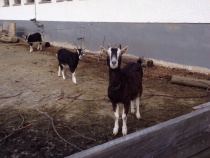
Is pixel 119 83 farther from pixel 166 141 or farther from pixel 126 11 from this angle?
pixel 126 11

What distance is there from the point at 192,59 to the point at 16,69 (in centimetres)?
745

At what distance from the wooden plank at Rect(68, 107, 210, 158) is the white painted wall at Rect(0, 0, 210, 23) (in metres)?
6.97

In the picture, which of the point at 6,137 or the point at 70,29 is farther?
the point at 70,29

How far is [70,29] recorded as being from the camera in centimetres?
1669

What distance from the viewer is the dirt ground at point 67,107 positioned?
15.8 feet

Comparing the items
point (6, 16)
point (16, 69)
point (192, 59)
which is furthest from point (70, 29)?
point (6, 16)

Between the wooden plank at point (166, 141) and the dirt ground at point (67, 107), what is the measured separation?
179cm

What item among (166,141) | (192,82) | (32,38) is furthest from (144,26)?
(166,141)

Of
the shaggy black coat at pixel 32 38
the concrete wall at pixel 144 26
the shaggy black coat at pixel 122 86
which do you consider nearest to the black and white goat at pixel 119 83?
the shaggy black coat at pixel 122 86

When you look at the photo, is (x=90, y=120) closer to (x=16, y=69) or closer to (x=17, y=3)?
(x=16, y=69)

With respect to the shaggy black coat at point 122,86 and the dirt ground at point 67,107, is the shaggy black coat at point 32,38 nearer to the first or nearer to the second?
the dirt ground at point 67,107

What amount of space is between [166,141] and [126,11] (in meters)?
10.1

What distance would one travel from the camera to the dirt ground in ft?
15.8

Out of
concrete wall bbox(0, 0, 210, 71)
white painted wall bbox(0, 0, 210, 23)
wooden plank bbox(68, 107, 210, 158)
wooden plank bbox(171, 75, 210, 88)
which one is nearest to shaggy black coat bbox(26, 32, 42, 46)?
concrete wall bbox(0, 0, 210, 71)
